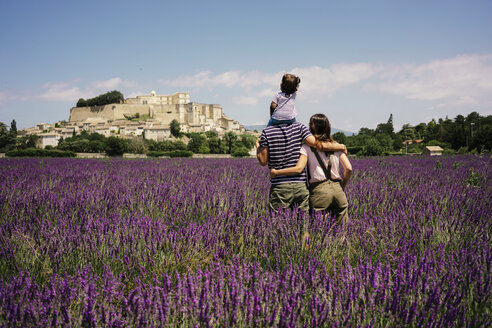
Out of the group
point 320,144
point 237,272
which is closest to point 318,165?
point 320,144

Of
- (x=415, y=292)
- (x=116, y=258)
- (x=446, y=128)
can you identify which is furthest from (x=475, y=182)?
(x=446, y=128)

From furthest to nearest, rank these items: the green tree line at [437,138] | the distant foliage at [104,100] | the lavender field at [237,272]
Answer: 1. the distant foliage at [104,100]
2. the green tree line at [437,138]
3. the lavender field at [237,272]

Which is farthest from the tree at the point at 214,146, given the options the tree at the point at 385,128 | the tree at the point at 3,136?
the tree at the point at 385,128

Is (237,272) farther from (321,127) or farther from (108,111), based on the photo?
(108,111)

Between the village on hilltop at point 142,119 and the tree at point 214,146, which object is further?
the village on hilltop at point 142,119

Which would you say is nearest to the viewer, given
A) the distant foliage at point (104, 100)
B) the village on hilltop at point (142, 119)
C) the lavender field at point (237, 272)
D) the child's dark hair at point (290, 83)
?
the lavender field at point (237, 272)

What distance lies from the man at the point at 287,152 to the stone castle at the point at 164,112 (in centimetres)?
9286

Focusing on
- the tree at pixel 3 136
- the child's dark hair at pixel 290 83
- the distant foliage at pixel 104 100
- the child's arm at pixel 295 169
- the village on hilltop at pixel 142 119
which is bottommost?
the child's arm at pixel 295 169

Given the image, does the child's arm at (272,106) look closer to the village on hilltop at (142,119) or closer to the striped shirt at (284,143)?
the striped shirt at (284,143)

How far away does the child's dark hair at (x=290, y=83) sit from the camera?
7.85 ft

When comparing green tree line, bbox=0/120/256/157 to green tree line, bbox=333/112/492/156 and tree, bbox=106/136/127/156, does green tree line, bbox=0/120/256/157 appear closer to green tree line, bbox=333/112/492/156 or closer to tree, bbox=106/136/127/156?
tree, bbox=106/136/127/156

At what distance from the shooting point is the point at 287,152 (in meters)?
2.54

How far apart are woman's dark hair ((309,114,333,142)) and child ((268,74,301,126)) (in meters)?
0.19

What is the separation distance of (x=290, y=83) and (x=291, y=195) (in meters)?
0.92
